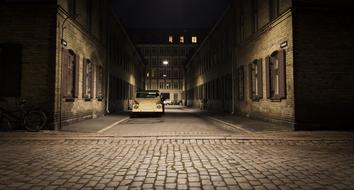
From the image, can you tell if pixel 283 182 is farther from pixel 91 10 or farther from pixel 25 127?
pixel 91 10

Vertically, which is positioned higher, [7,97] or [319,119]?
[7,97]

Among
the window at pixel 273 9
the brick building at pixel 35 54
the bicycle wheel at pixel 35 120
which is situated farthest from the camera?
the window at pixel 273 9

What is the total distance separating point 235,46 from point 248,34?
10.1 ft

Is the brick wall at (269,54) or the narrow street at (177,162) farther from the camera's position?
the brick wall at (269,54)

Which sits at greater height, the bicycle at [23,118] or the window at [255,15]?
the window at [255,15]

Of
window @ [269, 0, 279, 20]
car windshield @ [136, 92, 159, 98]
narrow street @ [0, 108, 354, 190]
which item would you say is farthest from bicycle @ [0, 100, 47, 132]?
window @ [269, 0, 279, 20]

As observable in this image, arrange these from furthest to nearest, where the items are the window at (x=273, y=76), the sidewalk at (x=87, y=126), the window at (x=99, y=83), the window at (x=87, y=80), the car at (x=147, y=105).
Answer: the window at (x=99, y=83) < the car at (x=147, y=105) < the window at (x=87, y=80) < the window at (x=273, y=76) < the sidewalk at (x=87, y=126)

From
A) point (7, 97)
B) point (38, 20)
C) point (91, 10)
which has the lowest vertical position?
point (7, 97)

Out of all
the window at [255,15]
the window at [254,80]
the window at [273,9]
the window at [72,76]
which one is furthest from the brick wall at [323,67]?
the window at [72,76]

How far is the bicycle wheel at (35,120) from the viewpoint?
11.0m

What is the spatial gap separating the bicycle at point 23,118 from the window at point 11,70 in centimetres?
68

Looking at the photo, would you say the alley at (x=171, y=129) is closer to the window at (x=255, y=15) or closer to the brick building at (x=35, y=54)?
the brick building at (x=35, y=54)

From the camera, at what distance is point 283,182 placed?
4.46 metres

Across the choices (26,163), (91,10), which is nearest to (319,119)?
(26,163)
